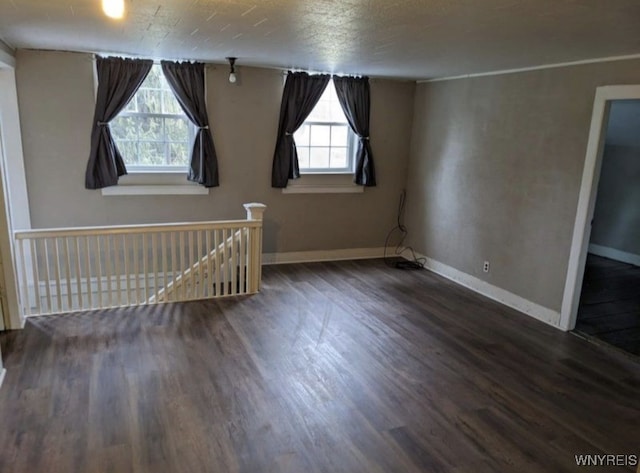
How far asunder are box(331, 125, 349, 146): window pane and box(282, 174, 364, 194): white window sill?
432mm

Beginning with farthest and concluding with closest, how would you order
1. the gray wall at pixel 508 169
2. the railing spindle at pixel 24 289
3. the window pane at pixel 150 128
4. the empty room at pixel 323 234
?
the window pane at pixel 150 128 < the gray wall at pixel 508 169 < the railing spindle at pixel 24 289 < the empty room at pixel 323 234

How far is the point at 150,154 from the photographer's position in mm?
5305

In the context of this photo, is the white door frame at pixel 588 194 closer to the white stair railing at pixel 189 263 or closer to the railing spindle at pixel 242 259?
the white stair railing at pixel 189 263

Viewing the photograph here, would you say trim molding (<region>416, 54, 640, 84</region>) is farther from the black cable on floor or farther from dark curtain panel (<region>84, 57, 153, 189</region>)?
dark curtain panel (<region>84, 57, 153, 189</region>)

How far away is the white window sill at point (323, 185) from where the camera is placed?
19.6 feet

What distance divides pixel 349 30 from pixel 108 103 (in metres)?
2.99

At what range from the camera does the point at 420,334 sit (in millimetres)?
4016

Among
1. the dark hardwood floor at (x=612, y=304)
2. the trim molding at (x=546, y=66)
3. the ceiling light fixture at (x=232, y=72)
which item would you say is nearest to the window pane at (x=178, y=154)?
the ceiling light fixture at (x=232, y=72)

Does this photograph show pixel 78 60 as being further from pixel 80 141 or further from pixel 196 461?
pixel 196 461

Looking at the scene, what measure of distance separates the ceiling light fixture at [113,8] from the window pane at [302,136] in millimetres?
3065

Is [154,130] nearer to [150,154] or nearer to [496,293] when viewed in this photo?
[150,154]

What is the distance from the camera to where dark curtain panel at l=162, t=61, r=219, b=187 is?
5.07 m

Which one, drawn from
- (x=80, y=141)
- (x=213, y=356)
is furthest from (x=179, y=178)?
(x=213, y=356)

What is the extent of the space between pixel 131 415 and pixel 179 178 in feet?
10.5
